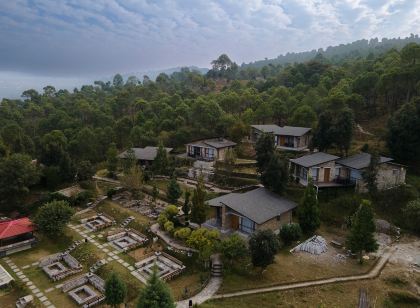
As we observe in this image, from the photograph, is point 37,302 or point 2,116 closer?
point 37,302

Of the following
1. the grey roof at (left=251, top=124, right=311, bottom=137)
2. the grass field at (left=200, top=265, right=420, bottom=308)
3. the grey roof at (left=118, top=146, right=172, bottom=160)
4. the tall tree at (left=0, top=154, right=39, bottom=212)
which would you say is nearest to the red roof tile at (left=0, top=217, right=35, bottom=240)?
the tall tree at (left=0, top=154, right=39, bottom=212)

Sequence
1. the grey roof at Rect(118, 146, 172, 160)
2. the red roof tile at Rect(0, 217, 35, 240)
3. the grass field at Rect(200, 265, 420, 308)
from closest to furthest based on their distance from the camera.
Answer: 1. the grass field at Rect(200, 265, 420, 308)
2. the red roof tile at Rect(0, 217, 35, 240)
3. the grey roof at Rect(118, 146, 172, 160)

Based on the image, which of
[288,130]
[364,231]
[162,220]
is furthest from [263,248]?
[288,130]

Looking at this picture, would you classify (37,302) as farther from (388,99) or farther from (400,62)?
(400,62)

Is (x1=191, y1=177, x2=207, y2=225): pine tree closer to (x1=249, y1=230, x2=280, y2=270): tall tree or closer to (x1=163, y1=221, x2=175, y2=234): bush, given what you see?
(x1=163, y1=221, x2=175, y2=234): bush

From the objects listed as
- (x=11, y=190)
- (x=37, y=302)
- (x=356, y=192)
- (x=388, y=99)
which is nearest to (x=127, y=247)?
(x=37, y=302)

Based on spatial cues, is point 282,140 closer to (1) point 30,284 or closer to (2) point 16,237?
(2) point 16,237
